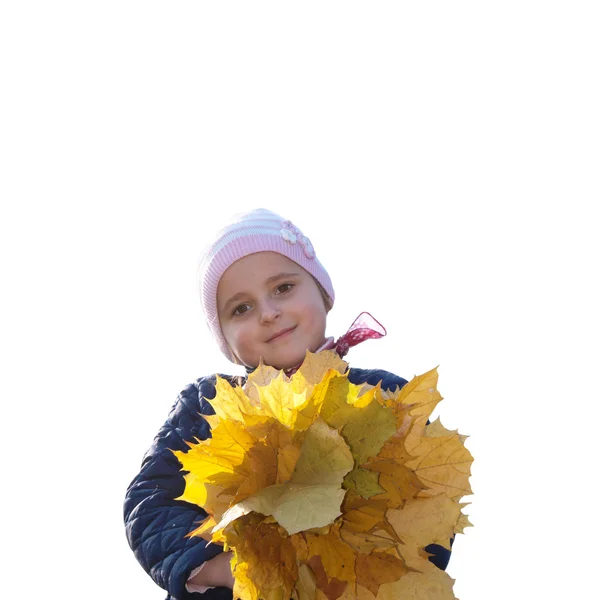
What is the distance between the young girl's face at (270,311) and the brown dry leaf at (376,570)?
1042mm

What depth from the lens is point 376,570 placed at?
1.56 m

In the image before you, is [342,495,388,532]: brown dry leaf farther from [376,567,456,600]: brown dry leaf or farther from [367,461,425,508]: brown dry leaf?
[376,567,456,600]: brown dry leaf

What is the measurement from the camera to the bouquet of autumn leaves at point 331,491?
Answer: 1523 mm

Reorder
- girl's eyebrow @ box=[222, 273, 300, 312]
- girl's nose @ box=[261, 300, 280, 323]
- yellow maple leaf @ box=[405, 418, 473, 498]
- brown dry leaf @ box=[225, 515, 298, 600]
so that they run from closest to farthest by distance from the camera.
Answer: brown dry leaf @ box=[225, 515, 298, 600] < yellow maple leaf @ box=[405, 418, 473, 498] < girl's nose @ box=[261, 300, 280, 323] < girl's eyebrow @ box=[222, 273, 300, 312]

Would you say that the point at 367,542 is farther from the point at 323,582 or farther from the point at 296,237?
the point at 296,237

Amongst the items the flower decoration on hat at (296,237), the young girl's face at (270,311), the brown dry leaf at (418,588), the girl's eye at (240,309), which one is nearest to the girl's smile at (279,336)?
the young girl's face at (270,311)

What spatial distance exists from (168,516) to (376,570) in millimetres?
843

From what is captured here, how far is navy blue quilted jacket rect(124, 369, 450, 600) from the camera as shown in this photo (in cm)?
203

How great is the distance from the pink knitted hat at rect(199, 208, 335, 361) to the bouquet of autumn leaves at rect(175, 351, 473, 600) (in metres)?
1.12

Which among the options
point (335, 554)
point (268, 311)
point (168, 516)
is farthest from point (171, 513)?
point (335, 554)

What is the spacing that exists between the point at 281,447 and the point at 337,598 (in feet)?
1.11

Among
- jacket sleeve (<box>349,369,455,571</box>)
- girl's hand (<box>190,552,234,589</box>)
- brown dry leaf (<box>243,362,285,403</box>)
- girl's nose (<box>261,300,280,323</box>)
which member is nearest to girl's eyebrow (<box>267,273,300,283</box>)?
girl's nose (<box>261,300,280,323</box>)

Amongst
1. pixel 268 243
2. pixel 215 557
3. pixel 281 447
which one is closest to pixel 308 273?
pixel 268 243

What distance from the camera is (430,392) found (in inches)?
69.1
